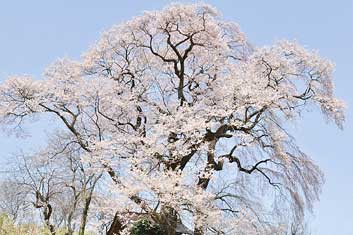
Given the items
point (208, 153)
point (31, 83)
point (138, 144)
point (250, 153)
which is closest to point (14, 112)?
point (31, 83)

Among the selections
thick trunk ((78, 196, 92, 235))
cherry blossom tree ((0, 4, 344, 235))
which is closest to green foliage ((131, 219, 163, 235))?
cherry blossom tree ((0, 4, 344, 235))

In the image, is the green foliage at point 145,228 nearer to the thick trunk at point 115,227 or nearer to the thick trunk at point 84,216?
the thick trunk at point 115,227

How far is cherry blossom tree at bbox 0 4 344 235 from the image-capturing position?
40.7ft

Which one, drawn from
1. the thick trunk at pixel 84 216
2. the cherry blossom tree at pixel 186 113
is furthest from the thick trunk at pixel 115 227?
the thick trunk at pixel 84 216

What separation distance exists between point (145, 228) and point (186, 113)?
3.17 meters

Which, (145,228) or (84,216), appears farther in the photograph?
(84,216)

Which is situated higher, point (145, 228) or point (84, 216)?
point (84, 216)

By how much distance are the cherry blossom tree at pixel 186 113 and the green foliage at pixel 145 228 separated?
1.09 ft

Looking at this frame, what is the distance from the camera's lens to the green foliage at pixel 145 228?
13.0 meters

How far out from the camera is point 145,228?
43.0ft

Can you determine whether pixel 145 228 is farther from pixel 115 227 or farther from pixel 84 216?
pixel 84 216

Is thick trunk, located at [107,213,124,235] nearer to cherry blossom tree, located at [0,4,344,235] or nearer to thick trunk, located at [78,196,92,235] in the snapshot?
cherry blossom tree, located at [0,4,344,235]

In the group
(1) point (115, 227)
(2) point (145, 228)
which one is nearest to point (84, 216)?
(1) point (115, 227)

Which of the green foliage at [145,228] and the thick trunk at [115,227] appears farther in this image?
the thick trunk at [115,227]
